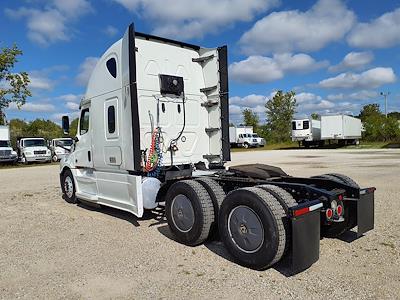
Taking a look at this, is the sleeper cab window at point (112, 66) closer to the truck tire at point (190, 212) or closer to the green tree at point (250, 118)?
the truck tire at point (190, 212)

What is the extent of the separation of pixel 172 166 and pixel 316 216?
356 centimetres

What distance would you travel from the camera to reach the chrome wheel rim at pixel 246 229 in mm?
4391

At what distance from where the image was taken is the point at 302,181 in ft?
18.8

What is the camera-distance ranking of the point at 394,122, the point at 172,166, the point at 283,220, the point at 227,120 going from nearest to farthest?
the point at 283,220 → the point at 172,166 → the point at 227,120 → the point at 394,122

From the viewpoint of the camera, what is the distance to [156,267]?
4.69m

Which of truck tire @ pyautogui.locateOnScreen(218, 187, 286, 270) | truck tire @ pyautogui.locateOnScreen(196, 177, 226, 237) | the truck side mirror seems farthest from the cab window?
truck tire @ pyautogui.locateOnScreen(218, 187, 286, 270)

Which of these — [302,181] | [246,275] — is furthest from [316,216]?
[302,181]

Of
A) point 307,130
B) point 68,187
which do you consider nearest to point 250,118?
point 307,130

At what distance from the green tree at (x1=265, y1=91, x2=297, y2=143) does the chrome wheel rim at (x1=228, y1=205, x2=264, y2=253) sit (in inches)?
2117

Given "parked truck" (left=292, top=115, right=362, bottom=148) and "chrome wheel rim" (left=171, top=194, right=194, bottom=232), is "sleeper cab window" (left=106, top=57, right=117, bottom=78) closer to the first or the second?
"chrome wheel rim" (left=171, top=194, right=194, bottom=232)

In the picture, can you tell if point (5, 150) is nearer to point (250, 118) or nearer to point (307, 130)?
point (307, 130)

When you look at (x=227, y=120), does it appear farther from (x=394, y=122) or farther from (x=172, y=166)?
(x=394, y=122)

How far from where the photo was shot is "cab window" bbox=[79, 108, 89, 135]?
8.25 m

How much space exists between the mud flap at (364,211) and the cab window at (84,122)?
581cm
